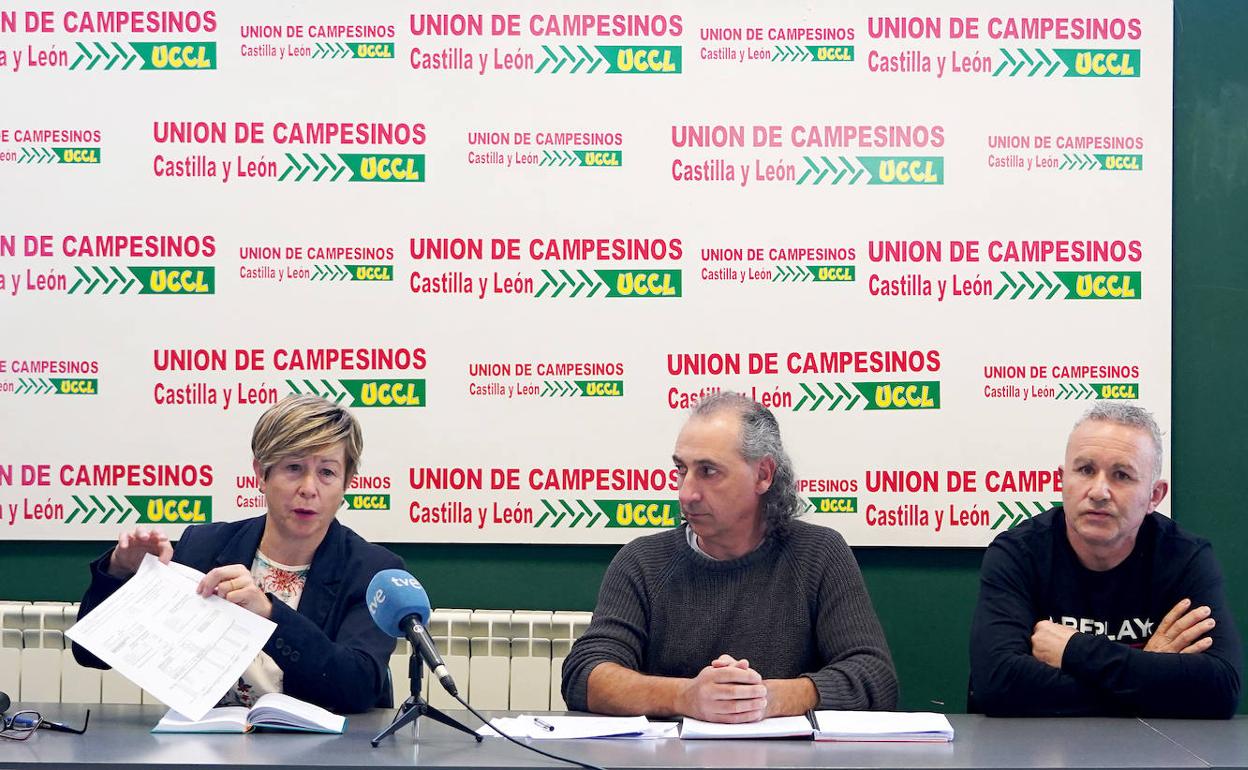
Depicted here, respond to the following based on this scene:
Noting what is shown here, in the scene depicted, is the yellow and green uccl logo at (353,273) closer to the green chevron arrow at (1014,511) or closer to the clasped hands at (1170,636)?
the green chevron arrow at (1014,511)

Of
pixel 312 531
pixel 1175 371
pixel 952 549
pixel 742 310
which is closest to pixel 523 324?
pixel 742 310

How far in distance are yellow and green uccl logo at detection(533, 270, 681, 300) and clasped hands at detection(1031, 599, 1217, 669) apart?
149 cm

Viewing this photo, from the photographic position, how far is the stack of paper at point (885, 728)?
203cm

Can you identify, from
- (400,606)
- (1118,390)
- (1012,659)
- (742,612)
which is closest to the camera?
(400,606)

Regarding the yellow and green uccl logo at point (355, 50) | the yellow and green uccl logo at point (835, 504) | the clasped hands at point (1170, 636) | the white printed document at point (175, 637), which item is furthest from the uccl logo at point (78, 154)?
the clasped hands at point (1170, 636)

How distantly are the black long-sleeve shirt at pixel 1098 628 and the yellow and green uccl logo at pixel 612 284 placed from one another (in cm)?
126

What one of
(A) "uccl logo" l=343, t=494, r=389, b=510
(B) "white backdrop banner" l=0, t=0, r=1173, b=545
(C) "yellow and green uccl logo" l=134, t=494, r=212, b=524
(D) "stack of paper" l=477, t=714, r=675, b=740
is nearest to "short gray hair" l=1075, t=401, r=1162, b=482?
(B) "white backdrop banner" l=0, t=0, r=1173, b=545

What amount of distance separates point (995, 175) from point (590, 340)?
129cm

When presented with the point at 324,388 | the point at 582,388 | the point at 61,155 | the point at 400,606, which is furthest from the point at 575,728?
the point at 61,155

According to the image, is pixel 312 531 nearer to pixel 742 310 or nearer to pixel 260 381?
pixel 260 381

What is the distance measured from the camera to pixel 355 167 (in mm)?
3469

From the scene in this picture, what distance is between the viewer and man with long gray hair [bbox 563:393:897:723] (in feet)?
8.04

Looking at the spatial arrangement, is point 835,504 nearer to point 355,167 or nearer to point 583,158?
point 583,158

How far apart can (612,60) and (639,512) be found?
1349 millimetres
